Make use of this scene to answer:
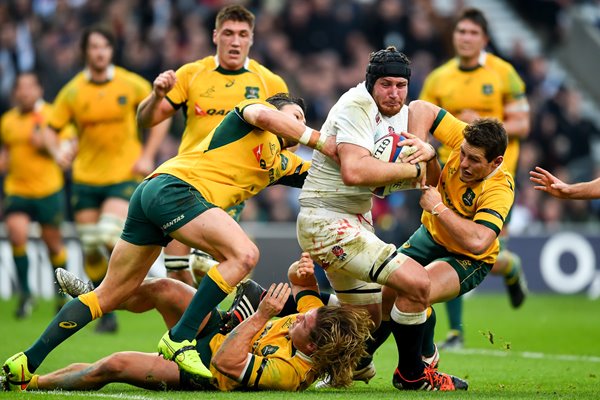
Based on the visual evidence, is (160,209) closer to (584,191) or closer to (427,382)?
(427,382)

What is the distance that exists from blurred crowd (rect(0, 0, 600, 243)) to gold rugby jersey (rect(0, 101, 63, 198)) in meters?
2.77

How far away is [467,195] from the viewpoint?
8.57 metres

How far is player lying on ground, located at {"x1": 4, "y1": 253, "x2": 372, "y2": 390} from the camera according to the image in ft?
24.6

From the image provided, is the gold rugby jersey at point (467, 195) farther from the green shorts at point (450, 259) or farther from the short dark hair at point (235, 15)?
the short dark hair at point (235, 15)

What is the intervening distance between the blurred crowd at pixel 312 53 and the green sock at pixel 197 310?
35.6ft

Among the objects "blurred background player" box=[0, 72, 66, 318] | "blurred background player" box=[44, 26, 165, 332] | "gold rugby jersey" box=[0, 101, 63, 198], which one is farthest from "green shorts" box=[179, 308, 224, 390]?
"gold rugby jersey" box=[0, 101, 63, 198]

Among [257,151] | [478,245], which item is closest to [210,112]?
[257,151]

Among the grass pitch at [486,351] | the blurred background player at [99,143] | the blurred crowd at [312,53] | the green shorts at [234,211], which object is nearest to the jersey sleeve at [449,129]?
the grass pitch at [486,351]

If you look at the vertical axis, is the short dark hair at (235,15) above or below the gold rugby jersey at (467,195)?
above

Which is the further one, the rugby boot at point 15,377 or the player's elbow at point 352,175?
the player's elbow at point 352,175

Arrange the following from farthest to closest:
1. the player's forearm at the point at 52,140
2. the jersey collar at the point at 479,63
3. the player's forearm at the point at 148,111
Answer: the player's forearm at the point at 52,140 < the jersey collar at the point at 479,63 < the player's forearm at the point at 148,111

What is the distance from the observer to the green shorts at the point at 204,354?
7629 mm

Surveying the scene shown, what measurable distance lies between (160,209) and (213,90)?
278 centimetres

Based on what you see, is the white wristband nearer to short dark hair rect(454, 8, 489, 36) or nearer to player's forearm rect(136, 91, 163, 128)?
player's forearm rect(136, 91, 163, 128)
